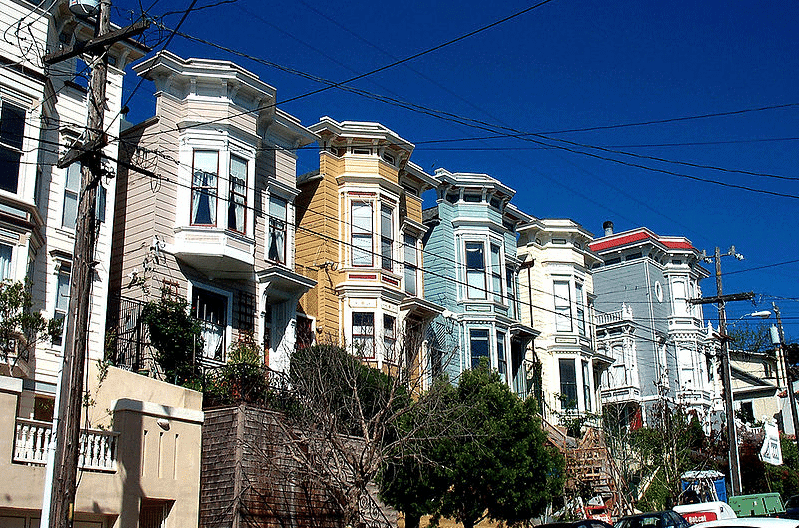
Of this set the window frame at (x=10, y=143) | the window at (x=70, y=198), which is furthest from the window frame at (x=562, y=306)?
the window frame at (x=10, y=143)

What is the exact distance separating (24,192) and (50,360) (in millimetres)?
4118

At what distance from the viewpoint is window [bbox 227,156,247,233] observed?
2762 centimetres

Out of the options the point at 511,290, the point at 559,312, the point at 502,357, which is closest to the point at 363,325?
the point at 502,357

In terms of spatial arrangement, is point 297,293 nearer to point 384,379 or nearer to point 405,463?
→ point 384,379

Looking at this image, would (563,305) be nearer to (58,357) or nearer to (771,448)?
(771,448)

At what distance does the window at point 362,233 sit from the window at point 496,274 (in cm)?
812

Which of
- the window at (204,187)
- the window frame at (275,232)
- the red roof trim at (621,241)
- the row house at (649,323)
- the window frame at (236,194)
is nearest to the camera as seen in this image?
the window at (204,187)

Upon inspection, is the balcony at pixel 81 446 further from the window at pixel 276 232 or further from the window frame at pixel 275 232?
the window at pixel 276 232

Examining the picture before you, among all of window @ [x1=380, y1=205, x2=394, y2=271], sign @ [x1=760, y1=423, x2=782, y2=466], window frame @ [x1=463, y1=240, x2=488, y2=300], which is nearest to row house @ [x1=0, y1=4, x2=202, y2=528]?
window @ [x1=380, y1=205, x2=394, y2=271]

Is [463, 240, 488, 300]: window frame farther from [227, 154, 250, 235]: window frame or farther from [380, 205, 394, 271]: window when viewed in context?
[227, 154, 250, 235]: window frame

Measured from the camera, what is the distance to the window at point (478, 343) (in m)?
37.8

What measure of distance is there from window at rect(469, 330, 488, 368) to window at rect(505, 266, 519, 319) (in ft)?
11.0

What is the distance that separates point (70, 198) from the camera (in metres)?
23.6

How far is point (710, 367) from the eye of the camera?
56.9m
